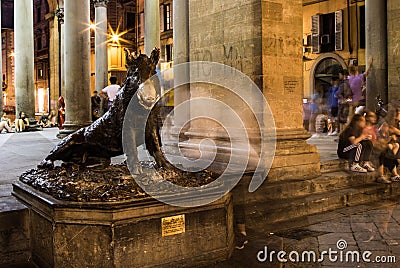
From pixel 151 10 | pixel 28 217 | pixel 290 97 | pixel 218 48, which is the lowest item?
pixel 28 217

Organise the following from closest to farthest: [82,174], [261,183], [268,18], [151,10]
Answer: [82,174]
[261,183]
[268,18]
[151,10]

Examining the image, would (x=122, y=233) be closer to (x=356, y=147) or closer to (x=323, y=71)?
(x=356, y=147)

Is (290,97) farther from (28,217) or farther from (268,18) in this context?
(28,217)

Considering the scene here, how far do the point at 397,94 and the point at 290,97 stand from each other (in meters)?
5.13

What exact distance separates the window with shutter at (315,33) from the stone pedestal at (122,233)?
1896 centimetres

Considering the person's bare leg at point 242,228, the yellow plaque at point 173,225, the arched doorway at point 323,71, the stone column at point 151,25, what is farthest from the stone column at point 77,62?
the arched doorway at point 323,71

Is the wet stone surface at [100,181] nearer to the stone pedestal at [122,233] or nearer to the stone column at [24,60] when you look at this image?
the stone pedestal at [122,233]

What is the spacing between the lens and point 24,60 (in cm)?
1750

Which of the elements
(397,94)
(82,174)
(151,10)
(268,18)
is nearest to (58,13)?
(151,10)

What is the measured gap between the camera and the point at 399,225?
5145 mm

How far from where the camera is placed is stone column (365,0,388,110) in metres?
10.7

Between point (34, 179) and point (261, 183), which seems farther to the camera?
point (261, 183)

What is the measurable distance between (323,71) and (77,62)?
550 inches

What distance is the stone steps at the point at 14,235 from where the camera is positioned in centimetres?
398
